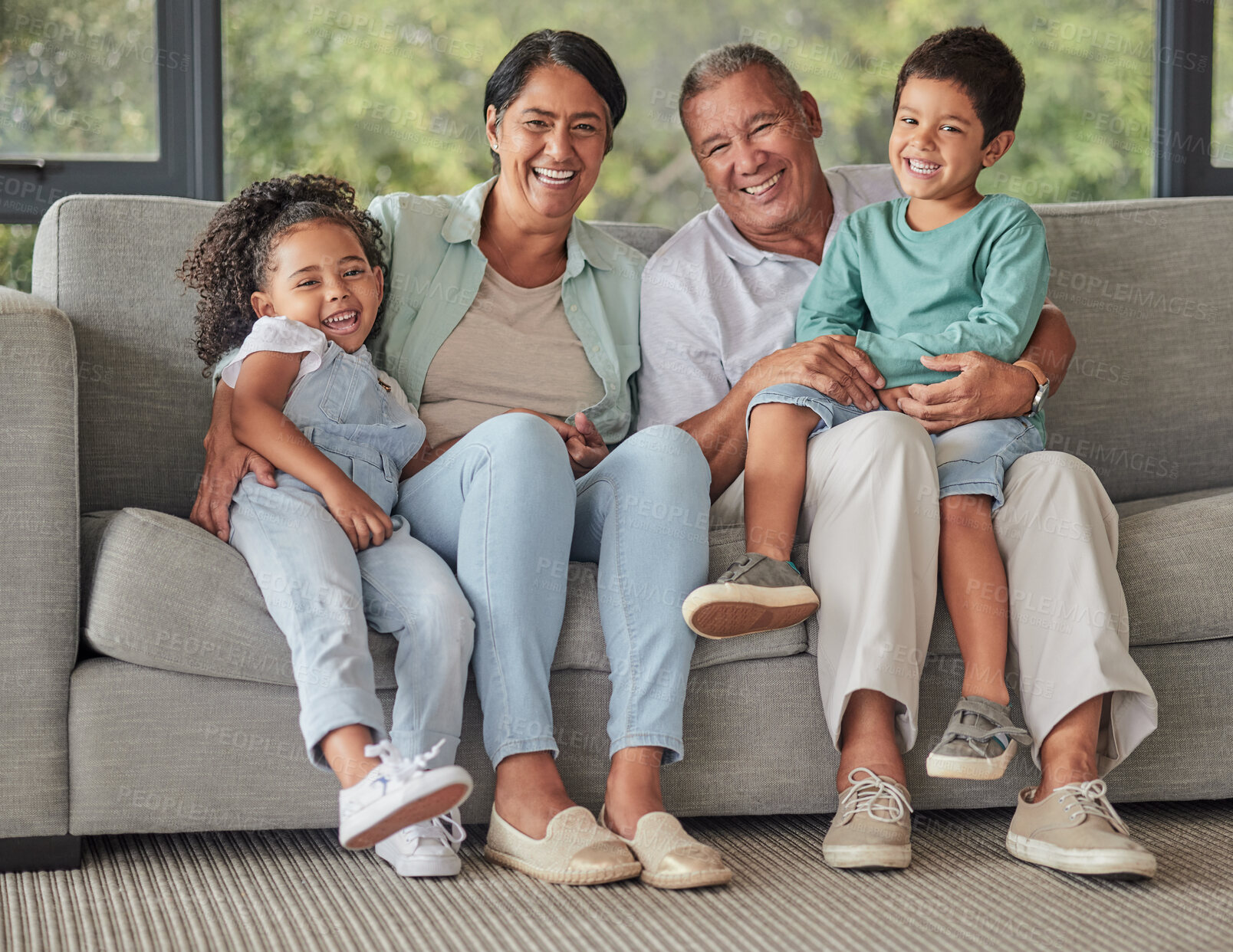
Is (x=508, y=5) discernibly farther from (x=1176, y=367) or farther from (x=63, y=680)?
(x=63, y=680)

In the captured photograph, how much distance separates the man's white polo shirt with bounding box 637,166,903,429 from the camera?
1914 mm

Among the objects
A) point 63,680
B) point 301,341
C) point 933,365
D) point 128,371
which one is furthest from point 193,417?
point 933,365

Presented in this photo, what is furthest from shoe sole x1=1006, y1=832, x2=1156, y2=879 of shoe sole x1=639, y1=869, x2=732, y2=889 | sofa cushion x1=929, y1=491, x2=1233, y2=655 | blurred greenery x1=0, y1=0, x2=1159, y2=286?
blurred greenery x1=0, y1=0, x2=1159, y2=286

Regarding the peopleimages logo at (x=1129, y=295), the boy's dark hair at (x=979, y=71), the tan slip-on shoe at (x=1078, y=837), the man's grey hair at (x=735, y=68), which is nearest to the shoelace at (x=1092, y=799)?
the tan slip-on shoe at (x=1078, y=837)

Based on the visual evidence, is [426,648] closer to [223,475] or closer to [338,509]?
[338,509]

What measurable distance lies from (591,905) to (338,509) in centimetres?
55

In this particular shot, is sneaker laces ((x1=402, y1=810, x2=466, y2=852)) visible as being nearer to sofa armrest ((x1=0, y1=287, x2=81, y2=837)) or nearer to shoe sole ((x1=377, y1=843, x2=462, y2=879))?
shoe sole ((x1=377, y1=843, x2=462, y2=879))

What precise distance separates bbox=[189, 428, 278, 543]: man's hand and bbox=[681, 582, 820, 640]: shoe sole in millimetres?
548

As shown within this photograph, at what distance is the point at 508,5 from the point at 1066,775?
268 centimetres

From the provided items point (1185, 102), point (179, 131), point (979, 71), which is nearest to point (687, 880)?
point (979, 71)

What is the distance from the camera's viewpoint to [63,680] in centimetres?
136

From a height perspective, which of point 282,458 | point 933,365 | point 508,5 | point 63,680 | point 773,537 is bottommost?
point 63,680

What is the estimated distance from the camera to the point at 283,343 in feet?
5.07

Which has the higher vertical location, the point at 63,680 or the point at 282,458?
the point at 282,458
